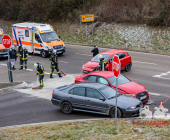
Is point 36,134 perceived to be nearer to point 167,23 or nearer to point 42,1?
point 167,23

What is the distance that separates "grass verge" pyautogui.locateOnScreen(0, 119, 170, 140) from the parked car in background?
1.87 ft

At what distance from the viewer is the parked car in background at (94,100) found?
455 inches

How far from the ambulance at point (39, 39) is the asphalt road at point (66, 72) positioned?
0.74 metres

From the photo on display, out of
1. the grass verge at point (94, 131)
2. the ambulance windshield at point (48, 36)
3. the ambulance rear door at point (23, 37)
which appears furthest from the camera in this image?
the ambulance rear door at point (23, 37)

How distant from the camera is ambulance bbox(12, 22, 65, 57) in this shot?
84.4 feet

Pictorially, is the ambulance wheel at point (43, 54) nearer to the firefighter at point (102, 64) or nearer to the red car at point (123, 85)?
the firefighter at point (102, 64)

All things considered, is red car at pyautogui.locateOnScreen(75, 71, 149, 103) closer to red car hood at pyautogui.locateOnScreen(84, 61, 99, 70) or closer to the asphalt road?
the asphalt road

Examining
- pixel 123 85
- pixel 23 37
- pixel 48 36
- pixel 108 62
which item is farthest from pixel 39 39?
pixel 123 85

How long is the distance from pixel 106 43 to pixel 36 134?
2392 centimetres

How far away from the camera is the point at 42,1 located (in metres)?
44.5

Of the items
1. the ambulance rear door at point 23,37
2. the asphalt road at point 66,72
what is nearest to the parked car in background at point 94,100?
the asphalt road at point 66,72

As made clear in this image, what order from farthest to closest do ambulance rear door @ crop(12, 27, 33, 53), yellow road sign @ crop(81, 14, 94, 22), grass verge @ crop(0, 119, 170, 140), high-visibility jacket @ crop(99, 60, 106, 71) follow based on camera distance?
yellow road sign @ crop(81, 14, 94, 22) < ambulance rear door @ crop(12, 27, 33, 53) < high-visibility jacket @ crop(99, 60, 106, 71) < grass verge @ crop(0, 119, 170, 140)

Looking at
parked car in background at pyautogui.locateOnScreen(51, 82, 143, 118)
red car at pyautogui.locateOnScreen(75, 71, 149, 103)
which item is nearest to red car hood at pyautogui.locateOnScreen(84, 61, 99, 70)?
red car at pyautogui.locateOnScreen(75, 71, 149, 103)

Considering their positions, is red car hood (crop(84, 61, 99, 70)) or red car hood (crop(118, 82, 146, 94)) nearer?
red car hood (crop(118, 82, 146, 94))
